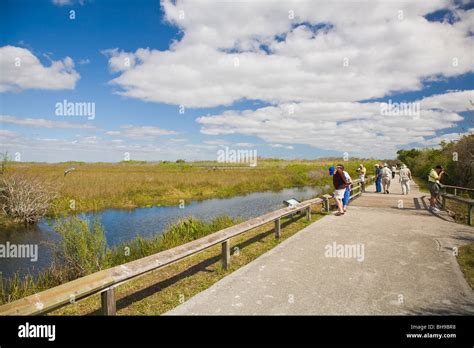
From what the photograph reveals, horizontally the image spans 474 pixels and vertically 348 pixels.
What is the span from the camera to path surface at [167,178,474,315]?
4008 mm

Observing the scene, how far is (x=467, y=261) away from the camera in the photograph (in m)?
5.82

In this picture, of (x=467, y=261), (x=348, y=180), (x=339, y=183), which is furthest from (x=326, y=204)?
(x=467, y=261)

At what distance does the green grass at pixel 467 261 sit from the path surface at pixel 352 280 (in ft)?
0.38

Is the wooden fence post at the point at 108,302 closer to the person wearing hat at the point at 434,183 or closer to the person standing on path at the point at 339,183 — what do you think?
the person standing on path at the point at 339,183

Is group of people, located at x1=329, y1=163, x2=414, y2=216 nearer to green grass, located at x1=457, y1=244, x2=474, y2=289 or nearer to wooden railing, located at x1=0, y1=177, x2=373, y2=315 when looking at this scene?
green grass, located at x1=457, y1=244, x2=474, y2=289

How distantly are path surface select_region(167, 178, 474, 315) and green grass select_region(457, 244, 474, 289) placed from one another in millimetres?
114

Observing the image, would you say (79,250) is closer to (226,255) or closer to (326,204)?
(226,255)

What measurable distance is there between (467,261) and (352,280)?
277 centimetres

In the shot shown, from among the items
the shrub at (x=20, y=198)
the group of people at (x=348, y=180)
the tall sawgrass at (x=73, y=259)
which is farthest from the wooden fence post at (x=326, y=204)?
the shrub at (x=20, y=198)

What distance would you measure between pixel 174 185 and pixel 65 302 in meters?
24.0
